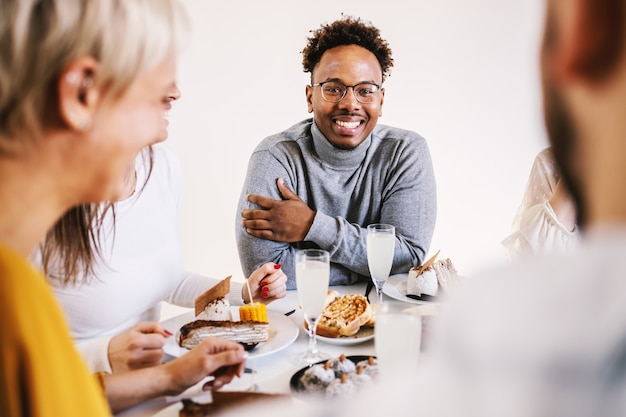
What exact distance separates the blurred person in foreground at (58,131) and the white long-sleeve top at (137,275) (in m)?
0.62

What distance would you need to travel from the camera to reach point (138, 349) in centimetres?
112

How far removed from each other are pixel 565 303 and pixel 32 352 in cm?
50

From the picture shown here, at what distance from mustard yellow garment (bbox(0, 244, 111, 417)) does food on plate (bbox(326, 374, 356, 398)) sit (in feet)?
1.59

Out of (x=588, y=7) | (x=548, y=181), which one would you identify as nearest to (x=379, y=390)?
(x=588, y=7)

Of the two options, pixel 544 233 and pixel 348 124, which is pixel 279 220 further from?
pixel 544 233

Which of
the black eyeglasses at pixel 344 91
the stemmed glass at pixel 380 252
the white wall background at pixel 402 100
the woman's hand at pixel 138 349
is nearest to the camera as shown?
the woman's hand at pixel 138 349

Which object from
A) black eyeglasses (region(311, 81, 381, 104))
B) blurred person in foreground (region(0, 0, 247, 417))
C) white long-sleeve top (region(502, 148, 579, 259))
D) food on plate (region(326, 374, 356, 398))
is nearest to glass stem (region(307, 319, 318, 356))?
food on plate (region(326, 374, 356, 398))

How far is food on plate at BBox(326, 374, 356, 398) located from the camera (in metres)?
0.96

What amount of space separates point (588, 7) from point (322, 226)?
5.32 feet

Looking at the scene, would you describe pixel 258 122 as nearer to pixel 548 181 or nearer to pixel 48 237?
pixel 548 181

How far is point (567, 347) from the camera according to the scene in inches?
9.9

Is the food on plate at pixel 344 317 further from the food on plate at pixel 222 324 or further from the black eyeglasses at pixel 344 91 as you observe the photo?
the black eyeglasses at pixel 344 91

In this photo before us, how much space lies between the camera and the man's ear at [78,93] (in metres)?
0.65

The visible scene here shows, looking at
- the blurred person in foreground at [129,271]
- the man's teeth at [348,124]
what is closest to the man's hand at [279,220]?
the blurred person in foreground at [129,271]
